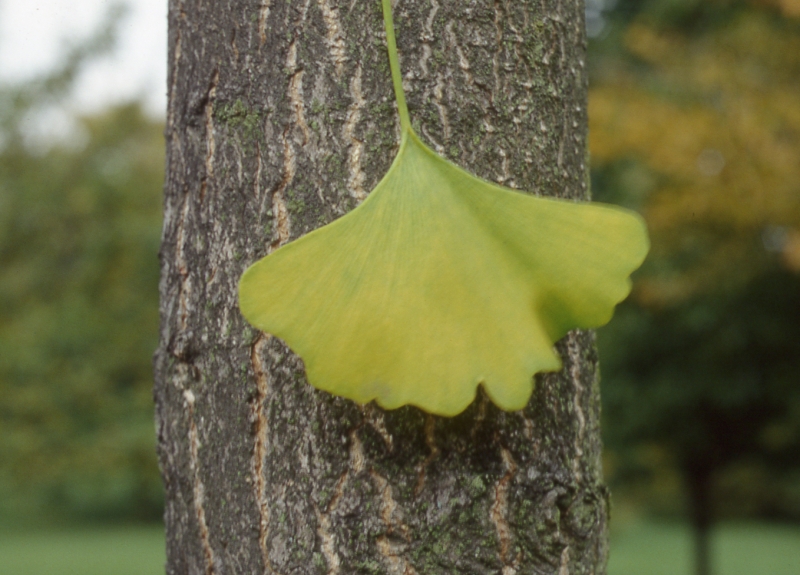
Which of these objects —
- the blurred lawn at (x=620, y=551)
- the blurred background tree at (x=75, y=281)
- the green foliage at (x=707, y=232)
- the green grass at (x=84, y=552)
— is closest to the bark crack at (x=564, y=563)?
the green foliage at (x=707, y=232)

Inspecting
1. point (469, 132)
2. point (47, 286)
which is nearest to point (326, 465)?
point (469, 132)

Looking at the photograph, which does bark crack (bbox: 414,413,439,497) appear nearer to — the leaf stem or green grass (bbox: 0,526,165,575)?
the leaf stem

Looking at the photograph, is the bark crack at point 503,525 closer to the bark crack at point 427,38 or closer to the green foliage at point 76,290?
the bark crack at point 427,38

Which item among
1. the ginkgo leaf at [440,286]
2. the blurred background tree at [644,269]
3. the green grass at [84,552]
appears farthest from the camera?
the green grass at [84,552]

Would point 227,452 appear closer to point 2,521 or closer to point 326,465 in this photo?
point 326,465

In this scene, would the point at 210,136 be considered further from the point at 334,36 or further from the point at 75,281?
the point at 75,281

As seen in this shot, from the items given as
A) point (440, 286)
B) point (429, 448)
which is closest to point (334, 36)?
point (440, 286)
